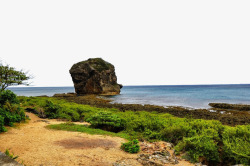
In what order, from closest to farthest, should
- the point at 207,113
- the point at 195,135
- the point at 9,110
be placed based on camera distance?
the point at 195,135 → the point at 9,110 → the point at 207,113

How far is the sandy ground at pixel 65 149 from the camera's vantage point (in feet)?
19.4

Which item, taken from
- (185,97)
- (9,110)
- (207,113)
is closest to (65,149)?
(9,110)

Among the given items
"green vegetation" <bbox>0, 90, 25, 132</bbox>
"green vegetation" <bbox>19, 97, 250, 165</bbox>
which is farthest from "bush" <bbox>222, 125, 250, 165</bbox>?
"green vegetation" <bbox>0, 90, 25, 132</bbox>

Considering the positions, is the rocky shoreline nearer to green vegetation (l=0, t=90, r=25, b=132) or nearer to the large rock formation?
green vegetation (l=0, t=90, r=25, b=132)

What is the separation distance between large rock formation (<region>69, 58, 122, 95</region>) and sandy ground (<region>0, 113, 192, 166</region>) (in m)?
56.2

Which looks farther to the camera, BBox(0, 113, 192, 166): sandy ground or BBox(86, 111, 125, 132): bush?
BBox(86, 111, 125, 132): bush

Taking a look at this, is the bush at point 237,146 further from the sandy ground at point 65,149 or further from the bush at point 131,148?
the bush at point 131,148

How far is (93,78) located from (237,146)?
61.5 metres

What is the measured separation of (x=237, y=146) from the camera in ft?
20.7

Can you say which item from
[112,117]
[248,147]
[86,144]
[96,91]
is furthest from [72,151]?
[96,91]

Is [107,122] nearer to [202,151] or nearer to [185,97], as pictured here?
[202,151]

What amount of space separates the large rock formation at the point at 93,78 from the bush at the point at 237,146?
196 feet

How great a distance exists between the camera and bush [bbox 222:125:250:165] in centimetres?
585

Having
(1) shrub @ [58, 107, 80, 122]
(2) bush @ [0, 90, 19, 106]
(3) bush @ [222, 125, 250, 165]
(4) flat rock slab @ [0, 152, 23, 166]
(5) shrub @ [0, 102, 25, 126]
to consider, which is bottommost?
(1) shrub @ [58, 107, 80, 122]
